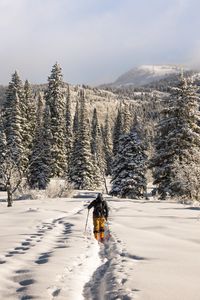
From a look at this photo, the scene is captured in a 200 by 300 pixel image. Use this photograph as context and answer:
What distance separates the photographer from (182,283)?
7.10 meters

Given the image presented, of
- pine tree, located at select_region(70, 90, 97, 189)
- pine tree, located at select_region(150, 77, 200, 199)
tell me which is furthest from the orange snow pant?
pine tree, located at select_region(70, 90, 97, 189)

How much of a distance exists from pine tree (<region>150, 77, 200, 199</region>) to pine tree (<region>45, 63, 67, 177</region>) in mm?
24584

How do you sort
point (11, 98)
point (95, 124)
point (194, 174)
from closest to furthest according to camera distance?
point (194, 174)
point (11, 98)
point (95, 124)

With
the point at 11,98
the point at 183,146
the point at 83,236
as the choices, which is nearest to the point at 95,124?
the point at 11,98

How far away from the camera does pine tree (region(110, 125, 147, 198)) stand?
38.6 m

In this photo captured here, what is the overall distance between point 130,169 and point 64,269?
103 ft

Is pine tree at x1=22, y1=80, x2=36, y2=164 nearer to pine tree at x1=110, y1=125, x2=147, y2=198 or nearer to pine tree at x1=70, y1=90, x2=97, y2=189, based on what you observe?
pine tree at x1=70, y1=90, x2=97, y2=189

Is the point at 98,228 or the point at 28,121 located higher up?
the point at 28,121

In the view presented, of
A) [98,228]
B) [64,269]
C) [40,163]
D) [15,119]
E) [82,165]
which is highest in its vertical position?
[15,119]

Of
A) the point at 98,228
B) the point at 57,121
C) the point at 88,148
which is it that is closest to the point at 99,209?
the point at 98,228

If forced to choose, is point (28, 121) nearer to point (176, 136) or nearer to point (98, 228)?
point (176, 136)

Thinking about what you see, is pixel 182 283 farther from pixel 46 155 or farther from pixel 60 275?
pixel 46 155

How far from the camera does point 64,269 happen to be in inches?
327

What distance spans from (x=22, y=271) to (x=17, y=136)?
46783 millimetres
